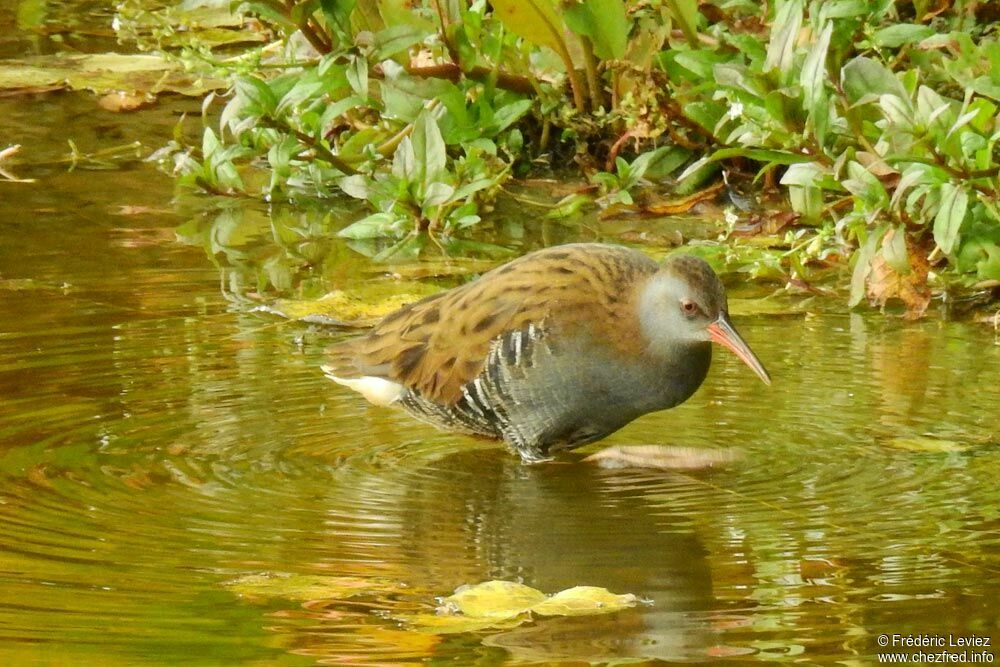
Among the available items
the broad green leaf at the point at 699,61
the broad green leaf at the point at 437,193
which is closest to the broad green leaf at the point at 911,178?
the broad green leaf at the point at 699,61

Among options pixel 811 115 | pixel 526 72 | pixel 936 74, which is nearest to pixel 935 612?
pixel 811 115

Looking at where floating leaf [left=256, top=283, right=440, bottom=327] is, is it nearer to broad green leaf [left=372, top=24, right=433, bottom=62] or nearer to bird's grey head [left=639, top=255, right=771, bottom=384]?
broad green leaf [left=372, top=24, right=433, bottom=62]

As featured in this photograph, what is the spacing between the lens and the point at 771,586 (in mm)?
3641

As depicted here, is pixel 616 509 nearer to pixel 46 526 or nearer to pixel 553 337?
pixel 553 337

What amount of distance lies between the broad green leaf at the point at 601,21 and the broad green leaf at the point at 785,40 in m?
0.94

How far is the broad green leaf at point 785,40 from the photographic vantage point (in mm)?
5957

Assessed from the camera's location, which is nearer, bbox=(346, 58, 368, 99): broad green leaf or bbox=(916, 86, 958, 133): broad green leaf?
bbox=(916, 86, 958, 133): broad green leaf

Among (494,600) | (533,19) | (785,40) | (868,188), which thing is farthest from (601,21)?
(494,600)

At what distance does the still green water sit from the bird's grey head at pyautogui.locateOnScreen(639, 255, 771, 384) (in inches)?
11.1

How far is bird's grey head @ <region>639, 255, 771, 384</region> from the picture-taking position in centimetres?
478

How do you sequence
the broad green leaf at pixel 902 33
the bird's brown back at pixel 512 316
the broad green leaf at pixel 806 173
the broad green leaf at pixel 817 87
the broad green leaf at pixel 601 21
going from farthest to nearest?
the broad green leaf at pixel 601 21
the broad green leaf at pixel 902 33
the broad green leaf at pixel 806 173
the broad green leaf at pixel 817 87
the bird's brown back at pixel 512 316

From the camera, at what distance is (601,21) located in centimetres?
691

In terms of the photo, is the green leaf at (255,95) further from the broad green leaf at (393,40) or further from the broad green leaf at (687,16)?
the broad green leaf at (687,16)

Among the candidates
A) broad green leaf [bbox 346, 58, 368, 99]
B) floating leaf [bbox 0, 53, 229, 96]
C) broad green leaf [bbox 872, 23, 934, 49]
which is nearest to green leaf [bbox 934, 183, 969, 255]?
broad green leaf [bbox 872, 23, 934, 49]
